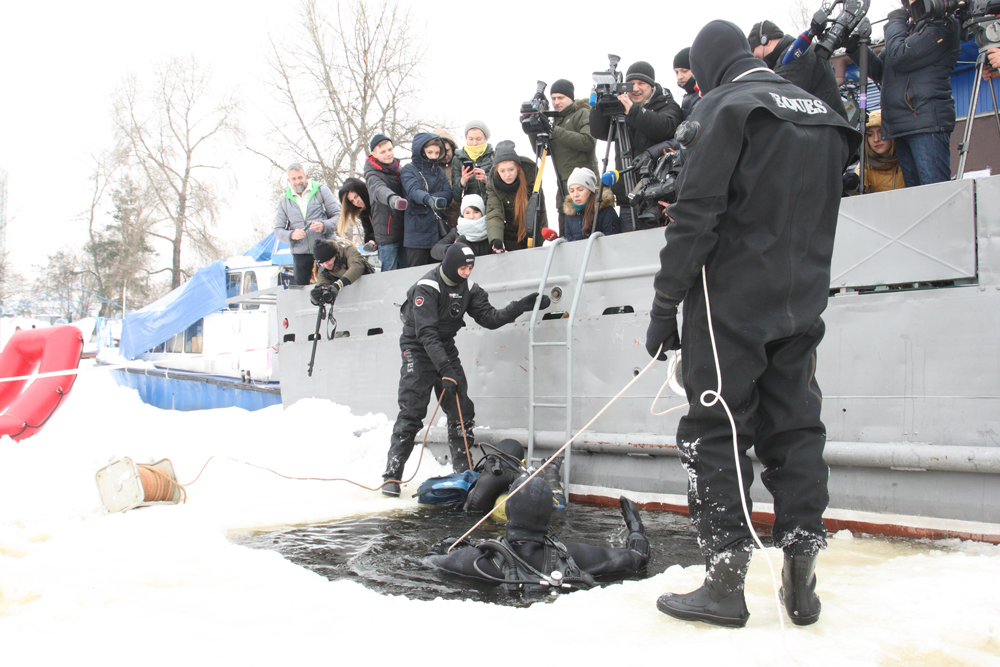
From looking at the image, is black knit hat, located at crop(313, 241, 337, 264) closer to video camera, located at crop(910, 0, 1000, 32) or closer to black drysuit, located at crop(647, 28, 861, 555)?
black drysuit, located at crop(647, 28, 861, 555)

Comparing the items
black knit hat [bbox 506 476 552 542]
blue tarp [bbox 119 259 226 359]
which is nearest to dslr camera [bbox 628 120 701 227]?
black knit hat [bbox 506 476 552 542]

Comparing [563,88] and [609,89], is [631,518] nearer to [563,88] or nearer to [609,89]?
[609,89]

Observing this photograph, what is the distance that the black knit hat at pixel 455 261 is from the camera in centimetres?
474

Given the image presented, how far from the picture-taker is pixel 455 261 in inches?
187

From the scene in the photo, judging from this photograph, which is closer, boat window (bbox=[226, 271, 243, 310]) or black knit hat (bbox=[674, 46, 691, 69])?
black knit hat (bbox=[674, 46, 691, 69])

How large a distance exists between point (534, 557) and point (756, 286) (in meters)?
1.52

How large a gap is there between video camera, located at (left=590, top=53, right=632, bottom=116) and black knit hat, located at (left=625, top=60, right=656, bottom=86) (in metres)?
0.12

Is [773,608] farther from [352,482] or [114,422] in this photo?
[114,422]

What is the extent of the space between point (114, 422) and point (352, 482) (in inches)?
222

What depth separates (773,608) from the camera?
7.13 ft

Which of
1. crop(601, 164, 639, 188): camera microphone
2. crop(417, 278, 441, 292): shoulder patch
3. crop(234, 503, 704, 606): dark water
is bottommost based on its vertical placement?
crop(234, 503, 704, 606): dark water

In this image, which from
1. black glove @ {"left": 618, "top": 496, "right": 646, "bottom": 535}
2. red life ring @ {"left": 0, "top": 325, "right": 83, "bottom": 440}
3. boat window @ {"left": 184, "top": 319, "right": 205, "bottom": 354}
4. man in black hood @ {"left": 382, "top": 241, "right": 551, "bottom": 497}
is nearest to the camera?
black glove @ {"left": 618, "top": 496, "right": 646, "bottom": 535}

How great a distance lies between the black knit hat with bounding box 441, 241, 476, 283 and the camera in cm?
474

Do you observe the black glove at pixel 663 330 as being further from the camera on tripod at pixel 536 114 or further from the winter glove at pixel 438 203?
the winter glove at pixel 438 203
